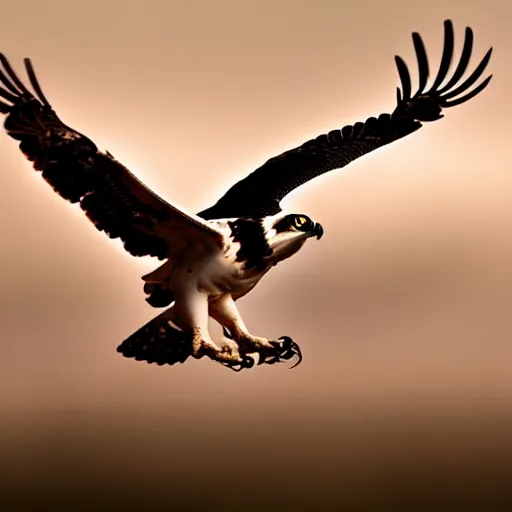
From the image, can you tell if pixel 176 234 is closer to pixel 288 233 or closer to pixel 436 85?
pixel 288 233

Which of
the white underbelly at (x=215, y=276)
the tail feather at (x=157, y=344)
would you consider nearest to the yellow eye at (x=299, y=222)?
the white underbelly at (x=215, y=276)

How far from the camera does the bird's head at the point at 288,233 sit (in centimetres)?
1034

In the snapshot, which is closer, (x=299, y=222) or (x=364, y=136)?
(x=299, y=222)

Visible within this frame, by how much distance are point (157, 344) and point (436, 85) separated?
377 centimetres

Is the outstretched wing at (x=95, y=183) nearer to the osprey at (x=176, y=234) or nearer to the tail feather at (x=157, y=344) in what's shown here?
the osprey at (x=176, y=234)

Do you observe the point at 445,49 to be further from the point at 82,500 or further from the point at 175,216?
the point at 82,500

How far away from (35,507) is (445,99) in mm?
11946

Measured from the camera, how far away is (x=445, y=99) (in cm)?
1258

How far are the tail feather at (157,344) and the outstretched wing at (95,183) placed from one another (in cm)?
65

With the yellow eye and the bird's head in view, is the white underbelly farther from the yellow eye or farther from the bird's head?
the yellow eye

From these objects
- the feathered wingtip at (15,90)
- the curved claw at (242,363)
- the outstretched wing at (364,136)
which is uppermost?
the outstretched wing at (364,136)

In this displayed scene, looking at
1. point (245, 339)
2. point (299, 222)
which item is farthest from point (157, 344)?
point (299, 222)

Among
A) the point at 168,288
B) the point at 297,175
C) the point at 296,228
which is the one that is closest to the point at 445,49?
the point at 297,175

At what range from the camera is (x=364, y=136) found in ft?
41.8
